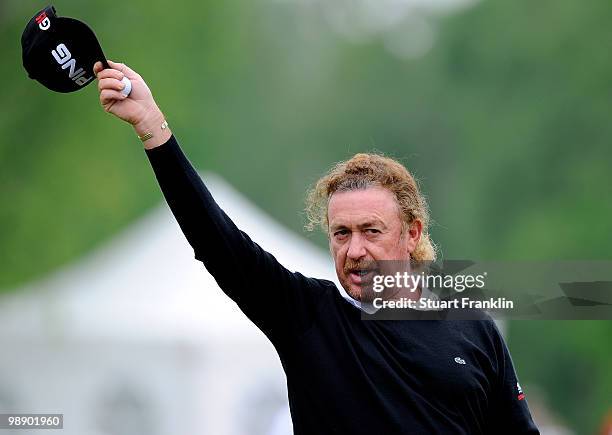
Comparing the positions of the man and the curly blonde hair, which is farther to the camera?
the curly blonde hair

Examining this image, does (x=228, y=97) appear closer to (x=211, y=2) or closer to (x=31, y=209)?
(x=211, y=2)

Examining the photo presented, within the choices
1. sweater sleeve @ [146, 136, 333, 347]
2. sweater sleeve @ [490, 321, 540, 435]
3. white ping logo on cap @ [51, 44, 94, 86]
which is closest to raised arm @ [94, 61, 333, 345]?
sweater sleeve @ [146, 136, 333, 347]

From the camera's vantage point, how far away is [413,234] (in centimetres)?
458

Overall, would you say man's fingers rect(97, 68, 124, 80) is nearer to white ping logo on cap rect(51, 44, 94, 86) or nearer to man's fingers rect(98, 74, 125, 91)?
man's fingers rect(98, 74, 125, 91)

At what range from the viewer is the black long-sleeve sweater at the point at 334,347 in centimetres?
384

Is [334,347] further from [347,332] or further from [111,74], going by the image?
[111,74]

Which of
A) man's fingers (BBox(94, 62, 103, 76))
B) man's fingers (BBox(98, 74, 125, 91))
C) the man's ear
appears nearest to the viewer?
man's fingers (BBox(98, 74, 125, 91))

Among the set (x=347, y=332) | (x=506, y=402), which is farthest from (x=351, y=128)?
(x=347, y=332)

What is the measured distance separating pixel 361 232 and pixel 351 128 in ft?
79.6

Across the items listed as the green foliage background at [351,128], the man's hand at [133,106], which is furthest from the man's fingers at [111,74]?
the green foliage background at [351,128]

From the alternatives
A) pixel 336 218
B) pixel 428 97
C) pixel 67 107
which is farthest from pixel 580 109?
pixel 336 218

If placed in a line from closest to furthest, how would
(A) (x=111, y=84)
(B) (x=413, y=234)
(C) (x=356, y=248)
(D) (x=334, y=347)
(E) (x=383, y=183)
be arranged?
(A) (x=111, y=84)
(D) (x=334, y=347)
(C) (x=356, y=248)
(E) (x=383, y=183)
(B) (x=413, y=234)

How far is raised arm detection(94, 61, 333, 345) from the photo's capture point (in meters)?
3.79

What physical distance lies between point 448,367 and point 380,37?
1072 inches
